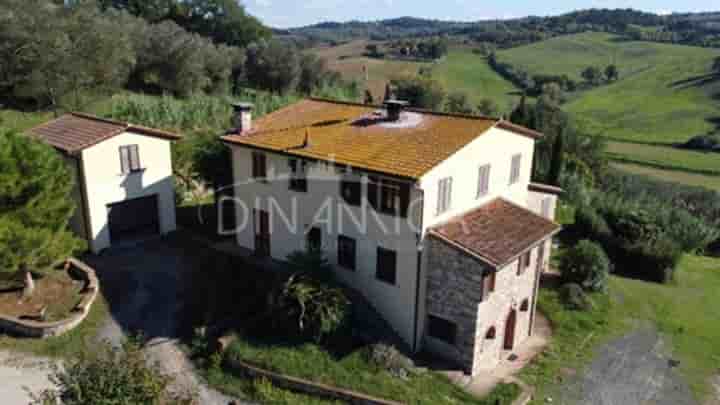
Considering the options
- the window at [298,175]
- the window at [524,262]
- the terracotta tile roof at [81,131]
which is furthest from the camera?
the terracotta tile roof at [81,131]

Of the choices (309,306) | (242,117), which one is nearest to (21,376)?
(309,306)

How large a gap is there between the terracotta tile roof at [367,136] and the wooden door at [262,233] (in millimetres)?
3423

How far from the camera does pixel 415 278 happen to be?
1962 cm

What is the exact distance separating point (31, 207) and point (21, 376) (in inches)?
235

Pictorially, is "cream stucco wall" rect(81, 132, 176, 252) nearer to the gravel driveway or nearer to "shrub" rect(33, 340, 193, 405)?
the gravel driveway

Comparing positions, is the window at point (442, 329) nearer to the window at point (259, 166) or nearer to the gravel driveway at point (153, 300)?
the gravel driveway at point (153, 300)

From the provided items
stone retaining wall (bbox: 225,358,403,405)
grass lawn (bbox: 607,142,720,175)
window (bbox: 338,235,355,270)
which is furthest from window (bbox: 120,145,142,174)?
grass lawn (bbox: 607,142,720,175)

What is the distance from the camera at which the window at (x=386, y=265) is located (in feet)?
66.7

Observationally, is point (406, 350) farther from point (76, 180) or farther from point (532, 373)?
point (76, 180)

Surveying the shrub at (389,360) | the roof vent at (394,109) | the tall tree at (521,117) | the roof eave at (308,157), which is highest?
the roof vent at (394,109)

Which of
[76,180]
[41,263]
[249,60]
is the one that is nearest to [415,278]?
[41,263]

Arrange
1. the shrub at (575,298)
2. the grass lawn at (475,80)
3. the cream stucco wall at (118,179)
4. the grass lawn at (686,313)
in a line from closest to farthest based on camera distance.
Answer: the grass lawn at (686,313)
the cream stucco wall at (118,179)
the shrub at (575,298)
the grass lawn at (475,80)

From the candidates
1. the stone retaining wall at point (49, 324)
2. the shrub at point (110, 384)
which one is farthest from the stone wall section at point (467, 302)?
the stone retaining wall at point (49, 324)

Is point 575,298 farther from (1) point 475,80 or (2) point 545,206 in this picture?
(1) point 475,80
